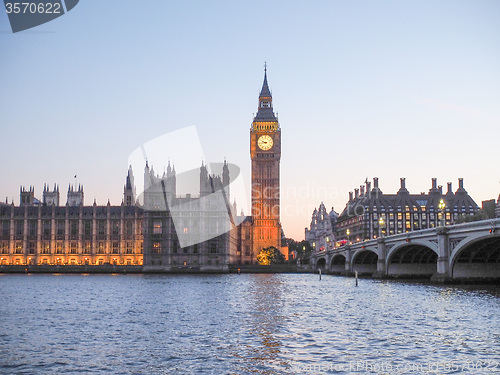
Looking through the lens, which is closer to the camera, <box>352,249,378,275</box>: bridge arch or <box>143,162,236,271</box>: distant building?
<box>352,249,378,275</box>: bridge arch

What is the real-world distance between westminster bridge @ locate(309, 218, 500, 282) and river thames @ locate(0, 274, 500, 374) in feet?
42.0

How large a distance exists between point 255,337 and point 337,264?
127 metres

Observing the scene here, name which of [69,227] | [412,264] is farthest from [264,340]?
[69,227]

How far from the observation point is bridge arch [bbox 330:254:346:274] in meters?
149

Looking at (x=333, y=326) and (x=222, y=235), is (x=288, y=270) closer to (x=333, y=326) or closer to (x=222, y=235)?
(x=222, y=235)

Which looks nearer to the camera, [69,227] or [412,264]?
[412,264]

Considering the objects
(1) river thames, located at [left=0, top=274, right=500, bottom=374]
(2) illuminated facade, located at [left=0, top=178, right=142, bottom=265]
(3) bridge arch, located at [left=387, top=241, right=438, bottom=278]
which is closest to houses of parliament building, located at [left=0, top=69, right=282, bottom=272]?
(2) illuminated facade, located at [left=0, top=178, right=142, bottom=265]

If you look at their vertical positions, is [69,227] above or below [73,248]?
above

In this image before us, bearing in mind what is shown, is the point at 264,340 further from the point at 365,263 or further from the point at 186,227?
the point at 186,227

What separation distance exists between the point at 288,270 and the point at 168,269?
111ft

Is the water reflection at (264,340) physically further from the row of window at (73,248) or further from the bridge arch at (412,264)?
the row of window at (73,248)

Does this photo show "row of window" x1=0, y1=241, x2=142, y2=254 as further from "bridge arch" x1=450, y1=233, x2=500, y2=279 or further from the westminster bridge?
"bridge arch" x1=450, y1=233, x2=500, y2=279

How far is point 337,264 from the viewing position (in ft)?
518

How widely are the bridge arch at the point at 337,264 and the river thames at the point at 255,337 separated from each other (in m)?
93.6
